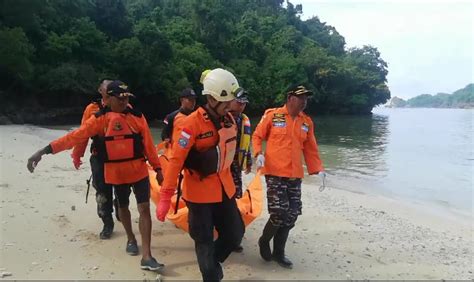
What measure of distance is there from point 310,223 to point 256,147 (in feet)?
7.22

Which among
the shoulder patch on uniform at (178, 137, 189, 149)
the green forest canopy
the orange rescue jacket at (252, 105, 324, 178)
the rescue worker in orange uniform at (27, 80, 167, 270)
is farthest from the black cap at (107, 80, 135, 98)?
the green forest canopy

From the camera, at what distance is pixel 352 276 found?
4.56m

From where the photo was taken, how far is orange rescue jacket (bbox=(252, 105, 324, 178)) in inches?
182

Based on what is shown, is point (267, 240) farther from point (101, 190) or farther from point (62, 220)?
point (62, 220)

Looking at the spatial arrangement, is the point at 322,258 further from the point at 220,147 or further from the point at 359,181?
the point at 359,181

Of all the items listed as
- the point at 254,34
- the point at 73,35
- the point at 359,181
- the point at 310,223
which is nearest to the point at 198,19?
the point at 254,34

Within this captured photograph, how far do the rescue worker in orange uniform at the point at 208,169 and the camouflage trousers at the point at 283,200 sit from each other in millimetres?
901

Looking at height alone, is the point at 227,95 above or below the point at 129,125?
above

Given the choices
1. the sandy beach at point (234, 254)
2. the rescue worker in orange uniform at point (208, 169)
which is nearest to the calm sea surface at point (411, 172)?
the sandy beach at point (234, 254)

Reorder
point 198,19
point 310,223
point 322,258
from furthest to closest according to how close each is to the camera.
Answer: point 198,19 < point 310,223 < point 322,258

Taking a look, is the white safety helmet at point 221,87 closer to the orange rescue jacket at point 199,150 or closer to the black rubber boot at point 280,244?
the orange rescue jacket at point 199,150

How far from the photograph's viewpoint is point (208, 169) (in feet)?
11.6

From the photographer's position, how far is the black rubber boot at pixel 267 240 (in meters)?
4.68

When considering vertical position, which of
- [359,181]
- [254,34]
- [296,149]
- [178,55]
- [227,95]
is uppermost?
[254,34]
